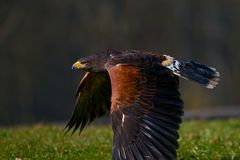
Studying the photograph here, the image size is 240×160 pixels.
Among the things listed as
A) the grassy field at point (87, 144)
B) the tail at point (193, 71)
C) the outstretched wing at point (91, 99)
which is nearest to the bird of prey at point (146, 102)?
the tail at point (193, 71)

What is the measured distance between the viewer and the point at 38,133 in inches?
428

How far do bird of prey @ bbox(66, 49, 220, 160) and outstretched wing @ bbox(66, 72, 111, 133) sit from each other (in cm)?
60

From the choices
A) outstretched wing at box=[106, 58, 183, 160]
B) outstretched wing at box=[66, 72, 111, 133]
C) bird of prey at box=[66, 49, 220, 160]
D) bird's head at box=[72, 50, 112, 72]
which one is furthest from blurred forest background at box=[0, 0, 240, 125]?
outstretched wing at box=[106, 58, 183, 160]

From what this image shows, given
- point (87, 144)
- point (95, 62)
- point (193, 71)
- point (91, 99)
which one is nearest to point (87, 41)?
point (87, 144)

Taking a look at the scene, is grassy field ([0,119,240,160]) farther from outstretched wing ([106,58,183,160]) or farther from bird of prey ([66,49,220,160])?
outstretched wing ([106,58,183,160])

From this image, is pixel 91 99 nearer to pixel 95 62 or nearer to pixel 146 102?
pixel 95 62

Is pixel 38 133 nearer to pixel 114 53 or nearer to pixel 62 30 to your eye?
pixel 114 53

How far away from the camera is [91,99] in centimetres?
900

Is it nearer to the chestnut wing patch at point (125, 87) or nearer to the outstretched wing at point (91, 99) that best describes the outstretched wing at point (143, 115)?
the chestnut wing patch at point (125, 87)

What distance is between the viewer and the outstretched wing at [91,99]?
348 inches

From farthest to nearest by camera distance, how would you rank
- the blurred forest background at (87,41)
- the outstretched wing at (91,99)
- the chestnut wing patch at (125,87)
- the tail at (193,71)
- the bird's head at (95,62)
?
the blurred forest background at (87,41)
the outstretched wing at (91,99)
the bird's head at (95,62)
the tail at (193,71)
the chestnut wing patch at (125,87)

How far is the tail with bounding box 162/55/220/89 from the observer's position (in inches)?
317

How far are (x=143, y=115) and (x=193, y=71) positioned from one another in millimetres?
1024

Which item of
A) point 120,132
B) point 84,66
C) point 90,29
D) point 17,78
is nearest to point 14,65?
point 17,78
